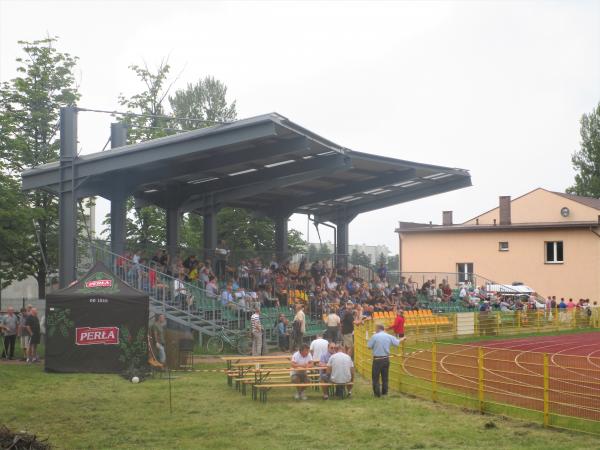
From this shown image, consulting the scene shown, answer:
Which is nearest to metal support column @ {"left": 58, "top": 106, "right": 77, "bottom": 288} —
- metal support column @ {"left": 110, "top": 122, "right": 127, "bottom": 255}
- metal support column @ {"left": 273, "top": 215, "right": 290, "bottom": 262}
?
metal support column @ {"left": 110, "top": 122, "right": 127, "bottom": 255}

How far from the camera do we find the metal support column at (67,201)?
26094mm

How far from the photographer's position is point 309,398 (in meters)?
17.6

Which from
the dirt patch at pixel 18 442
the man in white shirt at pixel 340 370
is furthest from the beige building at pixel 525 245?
the dirt patch at pixel 18 442

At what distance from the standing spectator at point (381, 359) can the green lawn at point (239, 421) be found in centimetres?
31

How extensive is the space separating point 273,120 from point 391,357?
868cm

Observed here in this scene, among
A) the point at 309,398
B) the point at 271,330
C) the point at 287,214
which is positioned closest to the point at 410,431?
the point at 309,398

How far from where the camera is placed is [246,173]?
32656 millimetres

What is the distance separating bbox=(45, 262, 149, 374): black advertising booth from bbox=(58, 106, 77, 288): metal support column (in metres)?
4.85

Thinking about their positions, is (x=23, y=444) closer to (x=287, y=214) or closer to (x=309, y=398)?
(x=309, y=398)

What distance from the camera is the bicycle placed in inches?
1038

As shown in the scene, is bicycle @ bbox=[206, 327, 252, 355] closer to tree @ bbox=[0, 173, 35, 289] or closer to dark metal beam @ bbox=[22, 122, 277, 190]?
dark metal beam @ bbox=[22, 122, 277, 190]

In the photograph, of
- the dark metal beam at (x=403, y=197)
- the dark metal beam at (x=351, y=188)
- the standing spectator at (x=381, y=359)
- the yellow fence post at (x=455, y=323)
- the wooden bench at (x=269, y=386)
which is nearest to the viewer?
the wooden bench at (x=269, y=386)

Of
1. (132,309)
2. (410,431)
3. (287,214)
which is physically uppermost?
(287,214)

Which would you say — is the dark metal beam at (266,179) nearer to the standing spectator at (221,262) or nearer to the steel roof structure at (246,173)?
the steel roof structure at (246,173)
